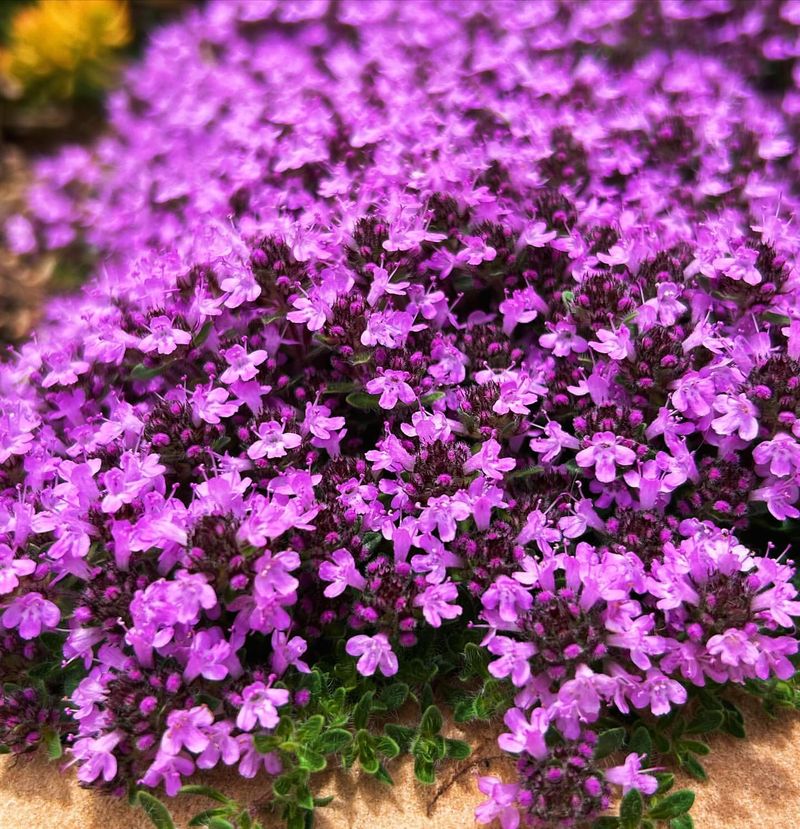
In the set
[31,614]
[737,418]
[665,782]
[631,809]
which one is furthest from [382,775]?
[737,418]

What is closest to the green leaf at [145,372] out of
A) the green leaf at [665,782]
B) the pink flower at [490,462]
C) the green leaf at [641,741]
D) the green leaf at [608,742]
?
the pink flower at [490,462]

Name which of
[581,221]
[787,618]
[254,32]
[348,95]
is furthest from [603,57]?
[787,618]

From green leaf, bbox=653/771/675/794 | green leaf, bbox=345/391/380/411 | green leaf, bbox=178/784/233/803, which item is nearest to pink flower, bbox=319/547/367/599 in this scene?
green leaf, bbox=345/391/380/411

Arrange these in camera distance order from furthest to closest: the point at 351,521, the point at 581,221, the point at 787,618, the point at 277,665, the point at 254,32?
the point at 254,32, the point at 581,221, the point at 351,521, the point at 277,665, the point at 787,618

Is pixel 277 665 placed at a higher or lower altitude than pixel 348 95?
lower

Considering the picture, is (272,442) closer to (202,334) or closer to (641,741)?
(202,334)

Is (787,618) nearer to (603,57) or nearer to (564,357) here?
(564,357)

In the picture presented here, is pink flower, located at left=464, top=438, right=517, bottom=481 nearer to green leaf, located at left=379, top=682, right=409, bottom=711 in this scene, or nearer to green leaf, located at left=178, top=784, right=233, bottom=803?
green leaf, located at left=379, top=682, right=409, bottom=711
